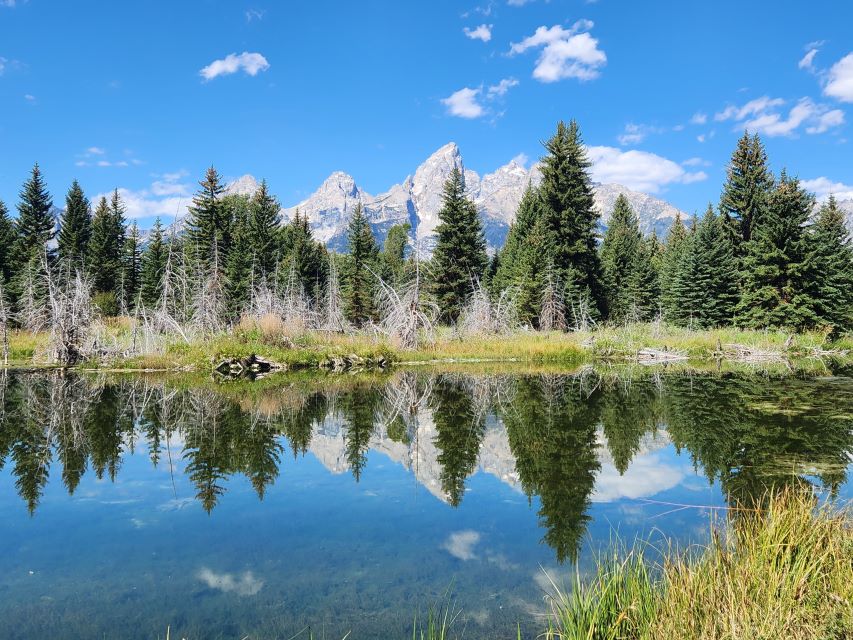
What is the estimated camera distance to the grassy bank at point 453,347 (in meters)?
24.1

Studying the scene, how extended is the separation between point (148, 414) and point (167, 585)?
30.7 feet

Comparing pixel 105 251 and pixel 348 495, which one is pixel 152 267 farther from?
pixel 348 495

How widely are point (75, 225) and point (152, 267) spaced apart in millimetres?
12887

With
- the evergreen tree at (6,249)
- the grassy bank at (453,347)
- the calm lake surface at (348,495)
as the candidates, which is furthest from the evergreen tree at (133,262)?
the calm lake surface at (348,495)

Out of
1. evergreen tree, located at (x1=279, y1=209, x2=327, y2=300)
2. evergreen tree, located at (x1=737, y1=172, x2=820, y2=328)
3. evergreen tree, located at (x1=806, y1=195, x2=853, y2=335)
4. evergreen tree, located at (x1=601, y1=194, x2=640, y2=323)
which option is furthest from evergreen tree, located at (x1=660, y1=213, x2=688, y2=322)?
evergreen tree, located at (x1=279, y1=209, x2=327, y2=300)

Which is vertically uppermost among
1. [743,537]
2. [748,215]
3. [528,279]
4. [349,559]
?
[748,215]

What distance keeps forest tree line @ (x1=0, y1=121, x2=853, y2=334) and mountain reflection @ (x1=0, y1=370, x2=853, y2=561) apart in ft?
36.5

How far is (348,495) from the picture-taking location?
324 inches

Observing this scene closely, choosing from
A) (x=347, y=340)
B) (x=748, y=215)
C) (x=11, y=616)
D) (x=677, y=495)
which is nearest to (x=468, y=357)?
(x=347, y=340)

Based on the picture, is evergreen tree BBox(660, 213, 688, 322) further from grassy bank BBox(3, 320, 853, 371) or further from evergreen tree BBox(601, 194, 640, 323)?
grassy bank BBox(3, 320, 853, 371)

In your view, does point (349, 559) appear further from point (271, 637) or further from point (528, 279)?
point (528, 279)

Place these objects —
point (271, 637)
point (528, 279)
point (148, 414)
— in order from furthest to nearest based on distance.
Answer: point (528, 279), point (148, 414), point (271, 637)

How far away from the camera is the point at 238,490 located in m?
8.19

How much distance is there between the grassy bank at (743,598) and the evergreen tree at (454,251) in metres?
40.3
